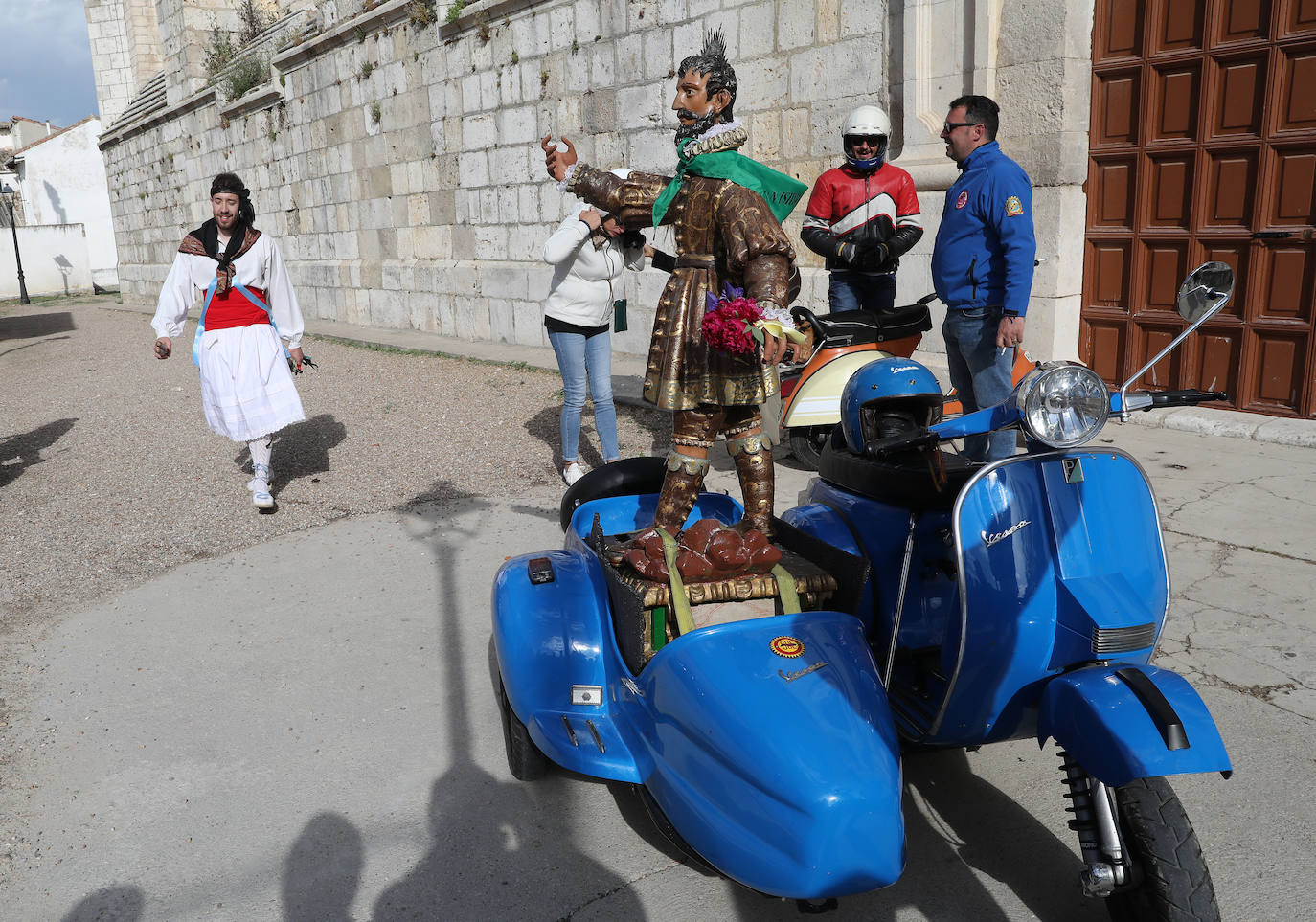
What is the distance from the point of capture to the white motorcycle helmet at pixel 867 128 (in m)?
5.60

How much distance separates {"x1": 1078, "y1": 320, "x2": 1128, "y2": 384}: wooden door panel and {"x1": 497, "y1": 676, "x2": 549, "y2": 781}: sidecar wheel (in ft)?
18.2

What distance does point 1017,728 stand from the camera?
86.4 inches

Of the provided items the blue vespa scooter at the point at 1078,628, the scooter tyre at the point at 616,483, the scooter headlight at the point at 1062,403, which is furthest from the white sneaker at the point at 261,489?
the scooter headlight at the point at 1062,403

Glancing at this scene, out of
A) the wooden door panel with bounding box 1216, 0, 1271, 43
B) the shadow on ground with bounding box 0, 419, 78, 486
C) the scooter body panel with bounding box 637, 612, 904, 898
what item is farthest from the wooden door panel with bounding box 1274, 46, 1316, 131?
the shadow on ground with bounding box 0, 419, 78, 486

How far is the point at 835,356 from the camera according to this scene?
5.29m

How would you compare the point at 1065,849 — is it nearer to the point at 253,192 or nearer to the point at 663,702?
the point at 663,702

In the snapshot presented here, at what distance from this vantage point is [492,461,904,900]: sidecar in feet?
6.12

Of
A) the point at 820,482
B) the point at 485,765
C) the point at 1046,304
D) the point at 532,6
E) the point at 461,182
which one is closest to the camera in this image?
the point at 485,765

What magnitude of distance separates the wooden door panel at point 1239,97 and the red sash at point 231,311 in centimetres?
603

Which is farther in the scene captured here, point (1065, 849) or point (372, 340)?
point (372, 340)

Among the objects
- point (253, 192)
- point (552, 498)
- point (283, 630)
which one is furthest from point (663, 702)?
point (253, 192)

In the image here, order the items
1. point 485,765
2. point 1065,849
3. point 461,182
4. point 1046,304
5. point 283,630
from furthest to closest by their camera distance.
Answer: point 461,182
point 1046,304
point 283,630
point 485,765
point 1065,849

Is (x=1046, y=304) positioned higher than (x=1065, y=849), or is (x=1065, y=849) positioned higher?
(x=1046, y=304)

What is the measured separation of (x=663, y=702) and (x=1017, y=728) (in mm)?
807
